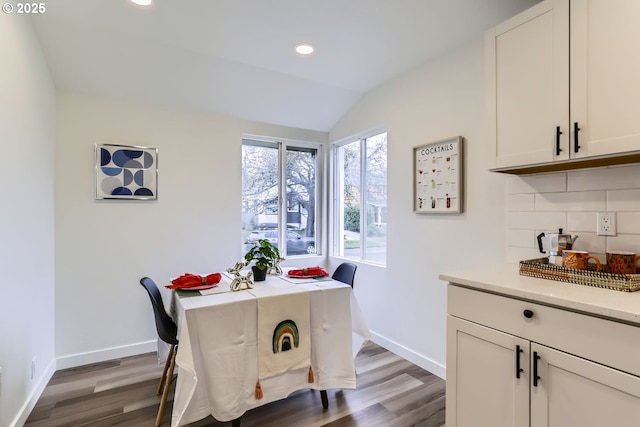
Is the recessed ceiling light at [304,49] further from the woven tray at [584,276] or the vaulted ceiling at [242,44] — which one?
the woven tray at [584,276]

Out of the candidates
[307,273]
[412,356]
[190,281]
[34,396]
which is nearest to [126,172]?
[190,281]

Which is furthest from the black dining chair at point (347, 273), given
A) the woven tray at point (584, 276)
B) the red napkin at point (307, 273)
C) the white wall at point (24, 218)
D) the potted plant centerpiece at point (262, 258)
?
the white wall at point (24, 218)

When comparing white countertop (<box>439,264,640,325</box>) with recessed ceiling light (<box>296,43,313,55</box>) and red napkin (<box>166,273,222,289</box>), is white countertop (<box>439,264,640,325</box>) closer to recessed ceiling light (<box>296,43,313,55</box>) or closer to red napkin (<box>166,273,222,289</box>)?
red napkin (<box>166,273,222,289</box>)

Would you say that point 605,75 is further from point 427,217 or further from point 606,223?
point 427,217

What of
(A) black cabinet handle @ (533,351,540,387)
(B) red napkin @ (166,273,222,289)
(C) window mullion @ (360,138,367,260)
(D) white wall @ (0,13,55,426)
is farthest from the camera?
(C) window mullion @ (360,138,367,260)

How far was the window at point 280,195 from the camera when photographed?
366 cm

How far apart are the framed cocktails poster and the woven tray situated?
32.4 inches

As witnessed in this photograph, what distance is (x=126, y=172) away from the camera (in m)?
2.95

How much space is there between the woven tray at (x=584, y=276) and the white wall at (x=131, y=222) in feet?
8.68

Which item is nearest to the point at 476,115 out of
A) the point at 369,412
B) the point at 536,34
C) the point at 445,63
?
the point at 445,63

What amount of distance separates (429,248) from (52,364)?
317 cm

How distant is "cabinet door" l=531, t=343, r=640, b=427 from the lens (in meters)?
1.11

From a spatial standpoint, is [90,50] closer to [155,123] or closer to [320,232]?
[155,123]

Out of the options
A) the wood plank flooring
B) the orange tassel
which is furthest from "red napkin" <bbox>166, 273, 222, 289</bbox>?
the wood plank flooring
